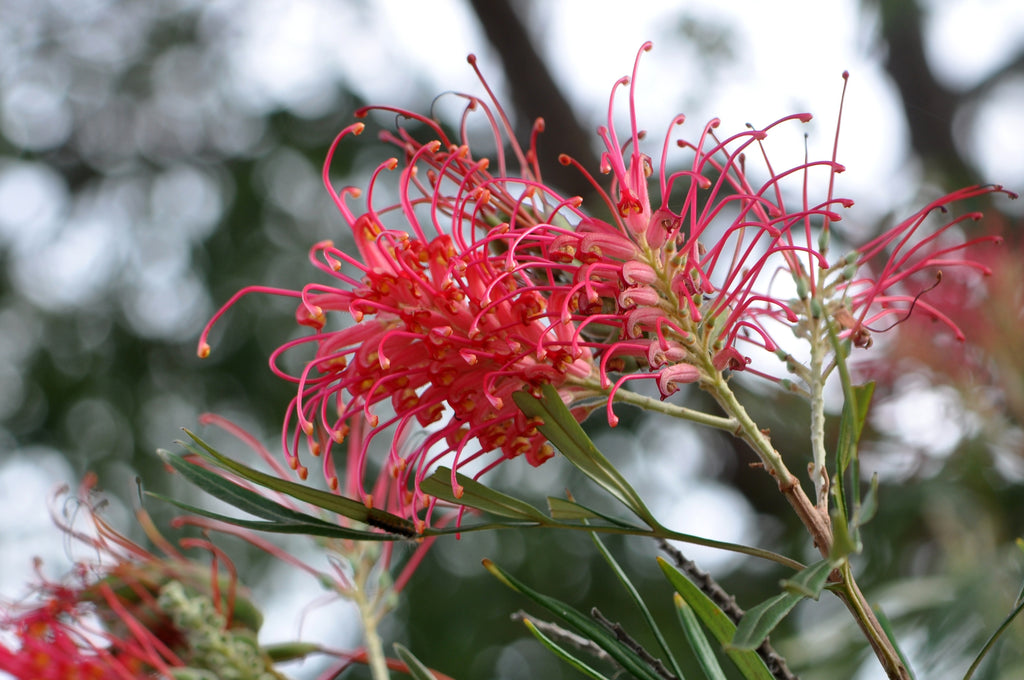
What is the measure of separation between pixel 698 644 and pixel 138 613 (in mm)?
550

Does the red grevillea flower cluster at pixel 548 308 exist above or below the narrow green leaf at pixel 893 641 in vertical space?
above

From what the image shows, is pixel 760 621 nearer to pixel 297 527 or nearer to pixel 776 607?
pixel 776 607

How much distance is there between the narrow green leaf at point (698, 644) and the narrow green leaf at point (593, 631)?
0.13 ft

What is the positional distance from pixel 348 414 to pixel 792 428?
A: 44.6 inches

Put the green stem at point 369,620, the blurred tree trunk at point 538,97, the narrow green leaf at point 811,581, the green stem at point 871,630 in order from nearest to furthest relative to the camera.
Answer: the narrow green leaf at point 811,581
the green stem at point 871,630
the green stem at point 369,620
the blurred tree trunk at point 538,97

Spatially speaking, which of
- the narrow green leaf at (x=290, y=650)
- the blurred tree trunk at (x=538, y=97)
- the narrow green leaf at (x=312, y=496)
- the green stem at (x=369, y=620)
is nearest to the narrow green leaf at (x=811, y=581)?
the narrow green leaf at (x=312, y=496)

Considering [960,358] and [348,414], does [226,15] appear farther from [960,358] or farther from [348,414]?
[348,414]

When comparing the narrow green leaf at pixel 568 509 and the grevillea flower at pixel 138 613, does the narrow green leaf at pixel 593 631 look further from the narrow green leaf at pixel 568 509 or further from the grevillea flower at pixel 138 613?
the grevillea flower at pixel 138 613

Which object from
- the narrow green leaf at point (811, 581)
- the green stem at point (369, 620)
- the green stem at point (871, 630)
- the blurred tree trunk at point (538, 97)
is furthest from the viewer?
the blurred tree trunk at point (538, 97)

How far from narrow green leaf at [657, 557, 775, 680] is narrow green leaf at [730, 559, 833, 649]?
3.2 inches

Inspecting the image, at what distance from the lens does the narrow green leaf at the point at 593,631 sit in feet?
1.84

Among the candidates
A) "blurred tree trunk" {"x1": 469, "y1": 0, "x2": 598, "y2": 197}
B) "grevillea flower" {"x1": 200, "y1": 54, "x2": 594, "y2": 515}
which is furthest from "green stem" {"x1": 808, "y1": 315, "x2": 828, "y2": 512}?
"blurred tree trunk" {"x1": 469, "y1": 0, "x2": 598, "y2": 197}

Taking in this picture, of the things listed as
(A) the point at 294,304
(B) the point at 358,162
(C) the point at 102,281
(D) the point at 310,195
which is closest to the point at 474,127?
(B) the point at 358,162

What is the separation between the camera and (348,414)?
2.09 feet
